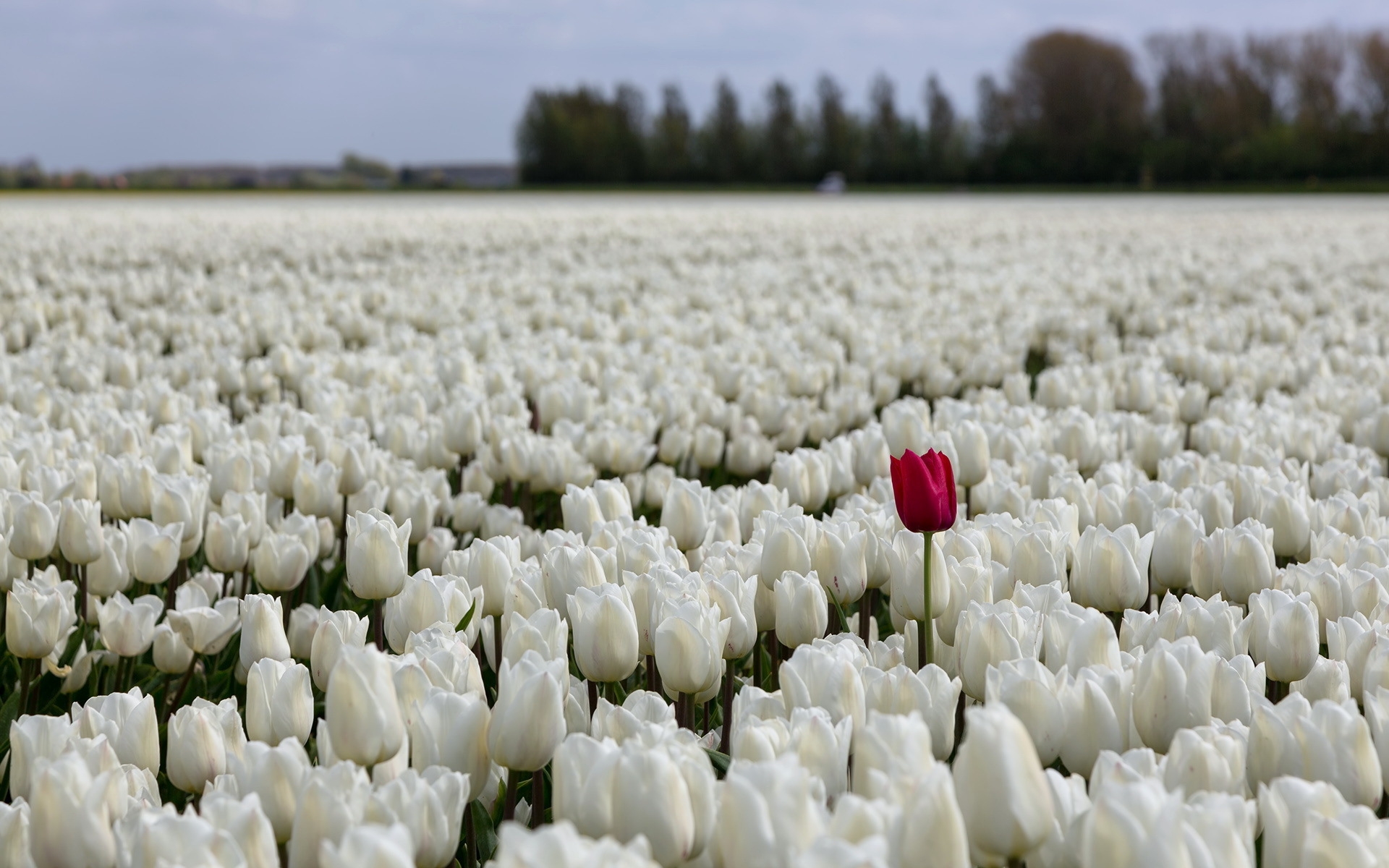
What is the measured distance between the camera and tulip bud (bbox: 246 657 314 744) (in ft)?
5.94

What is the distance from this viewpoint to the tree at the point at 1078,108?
76250 millimetres

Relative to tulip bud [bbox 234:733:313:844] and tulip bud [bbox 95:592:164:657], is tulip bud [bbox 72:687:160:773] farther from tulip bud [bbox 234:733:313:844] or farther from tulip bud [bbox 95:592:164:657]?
tulip bud [bbox 95:592:164:657]

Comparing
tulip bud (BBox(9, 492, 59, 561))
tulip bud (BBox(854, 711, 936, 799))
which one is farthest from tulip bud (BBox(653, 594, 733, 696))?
tulip bud (BBox(9, 492, 59, 561))

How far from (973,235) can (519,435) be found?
44.2 feet

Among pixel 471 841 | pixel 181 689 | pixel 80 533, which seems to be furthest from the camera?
pixel 80 533

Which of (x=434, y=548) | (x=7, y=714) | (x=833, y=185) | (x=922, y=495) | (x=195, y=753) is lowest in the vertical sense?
(x=7, y=714)

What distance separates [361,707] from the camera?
5.04ft

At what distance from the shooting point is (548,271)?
1073 centimetres

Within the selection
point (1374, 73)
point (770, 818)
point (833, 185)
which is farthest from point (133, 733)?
point (1374, 73)

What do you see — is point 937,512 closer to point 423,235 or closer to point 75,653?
point 75,653

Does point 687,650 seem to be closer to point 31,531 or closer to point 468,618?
point 468,618

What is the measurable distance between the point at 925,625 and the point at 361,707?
1.02 meters

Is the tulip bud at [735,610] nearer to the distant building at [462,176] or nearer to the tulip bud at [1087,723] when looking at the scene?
the tulip bud at [1087,723]

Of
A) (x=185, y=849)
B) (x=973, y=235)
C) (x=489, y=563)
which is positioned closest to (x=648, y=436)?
(x=489, y=563)
